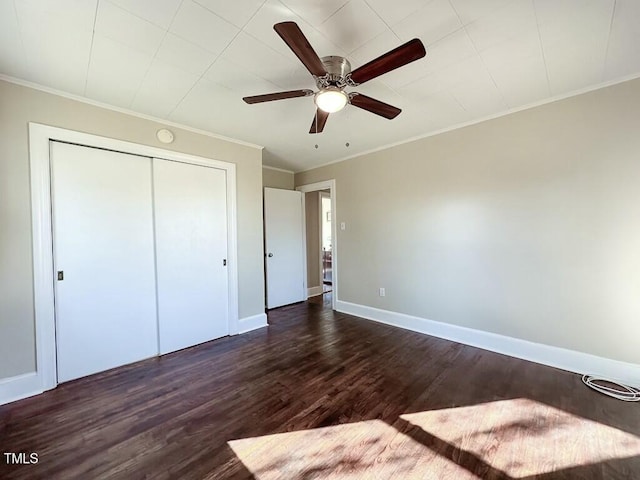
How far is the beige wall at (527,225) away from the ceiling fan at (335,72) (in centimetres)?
147

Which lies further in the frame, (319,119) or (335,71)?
(319,119)

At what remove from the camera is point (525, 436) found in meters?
1.65

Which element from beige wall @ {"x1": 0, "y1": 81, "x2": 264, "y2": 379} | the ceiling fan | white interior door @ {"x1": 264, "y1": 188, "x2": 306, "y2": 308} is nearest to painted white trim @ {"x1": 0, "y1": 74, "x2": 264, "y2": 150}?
beige wall @ {"x1": 0, "y1": 81, "x2": 264, "y2": 379}

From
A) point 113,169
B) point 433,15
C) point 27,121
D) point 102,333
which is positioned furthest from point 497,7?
point 102,333

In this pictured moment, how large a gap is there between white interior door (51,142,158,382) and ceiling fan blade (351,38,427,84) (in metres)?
2.38

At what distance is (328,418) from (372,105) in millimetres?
2263

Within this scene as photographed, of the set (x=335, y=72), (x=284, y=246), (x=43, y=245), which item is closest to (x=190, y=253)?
(x=43, y=245)

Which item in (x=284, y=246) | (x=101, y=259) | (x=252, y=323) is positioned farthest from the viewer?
(x=284, y=246)

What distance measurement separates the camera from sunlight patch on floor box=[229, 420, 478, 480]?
4.65ft

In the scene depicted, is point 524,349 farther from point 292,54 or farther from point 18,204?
point 18,204

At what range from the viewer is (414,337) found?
3.22m

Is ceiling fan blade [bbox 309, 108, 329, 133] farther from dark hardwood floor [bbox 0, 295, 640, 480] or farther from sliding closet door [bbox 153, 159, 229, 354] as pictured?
dark hardwood floor [bbox 0, 295, 640, 480]

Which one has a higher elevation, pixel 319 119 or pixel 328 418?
pixel 319 119

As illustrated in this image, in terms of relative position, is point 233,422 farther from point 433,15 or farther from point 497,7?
point 497,7
